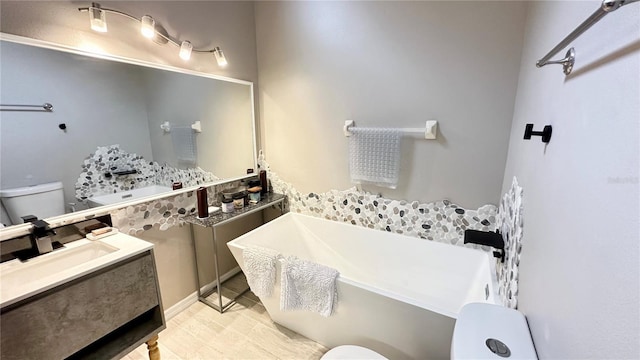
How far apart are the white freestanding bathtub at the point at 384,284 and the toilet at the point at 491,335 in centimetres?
36

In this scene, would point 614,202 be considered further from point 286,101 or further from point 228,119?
point 228,119

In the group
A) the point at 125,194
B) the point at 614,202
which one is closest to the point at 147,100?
the point at 125,194

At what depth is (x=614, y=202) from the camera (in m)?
0.48

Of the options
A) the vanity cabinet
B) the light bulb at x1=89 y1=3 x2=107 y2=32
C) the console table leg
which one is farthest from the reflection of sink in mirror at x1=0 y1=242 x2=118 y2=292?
the light bulb at x1=89 y1=3 x2=107 y2=32

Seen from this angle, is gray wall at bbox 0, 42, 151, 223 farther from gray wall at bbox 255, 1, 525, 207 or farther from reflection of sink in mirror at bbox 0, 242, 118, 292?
gray wall at bbox 255, 1, 525, 207

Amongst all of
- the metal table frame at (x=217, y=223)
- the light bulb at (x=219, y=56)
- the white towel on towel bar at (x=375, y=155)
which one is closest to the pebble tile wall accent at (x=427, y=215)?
the white towel on towel bar at (x=375, y=155)

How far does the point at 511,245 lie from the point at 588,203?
794 mm

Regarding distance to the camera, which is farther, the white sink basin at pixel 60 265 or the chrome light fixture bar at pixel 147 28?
the chrome light fixture bar at pixel 147 28

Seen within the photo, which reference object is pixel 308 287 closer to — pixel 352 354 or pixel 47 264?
pixel 352 354

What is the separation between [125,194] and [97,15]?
109 cm

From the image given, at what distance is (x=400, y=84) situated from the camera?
6.41 feet

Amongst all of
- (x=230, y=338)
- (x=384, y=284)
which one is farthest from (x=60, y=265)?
(x=384, y=284)

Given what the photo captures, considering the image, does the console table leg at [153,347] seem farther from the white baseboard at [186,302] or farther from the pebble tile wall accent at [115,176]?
the pebble tile wall accent at [115,176]

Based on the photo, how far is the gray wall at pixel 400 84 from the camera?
167 centimetres
